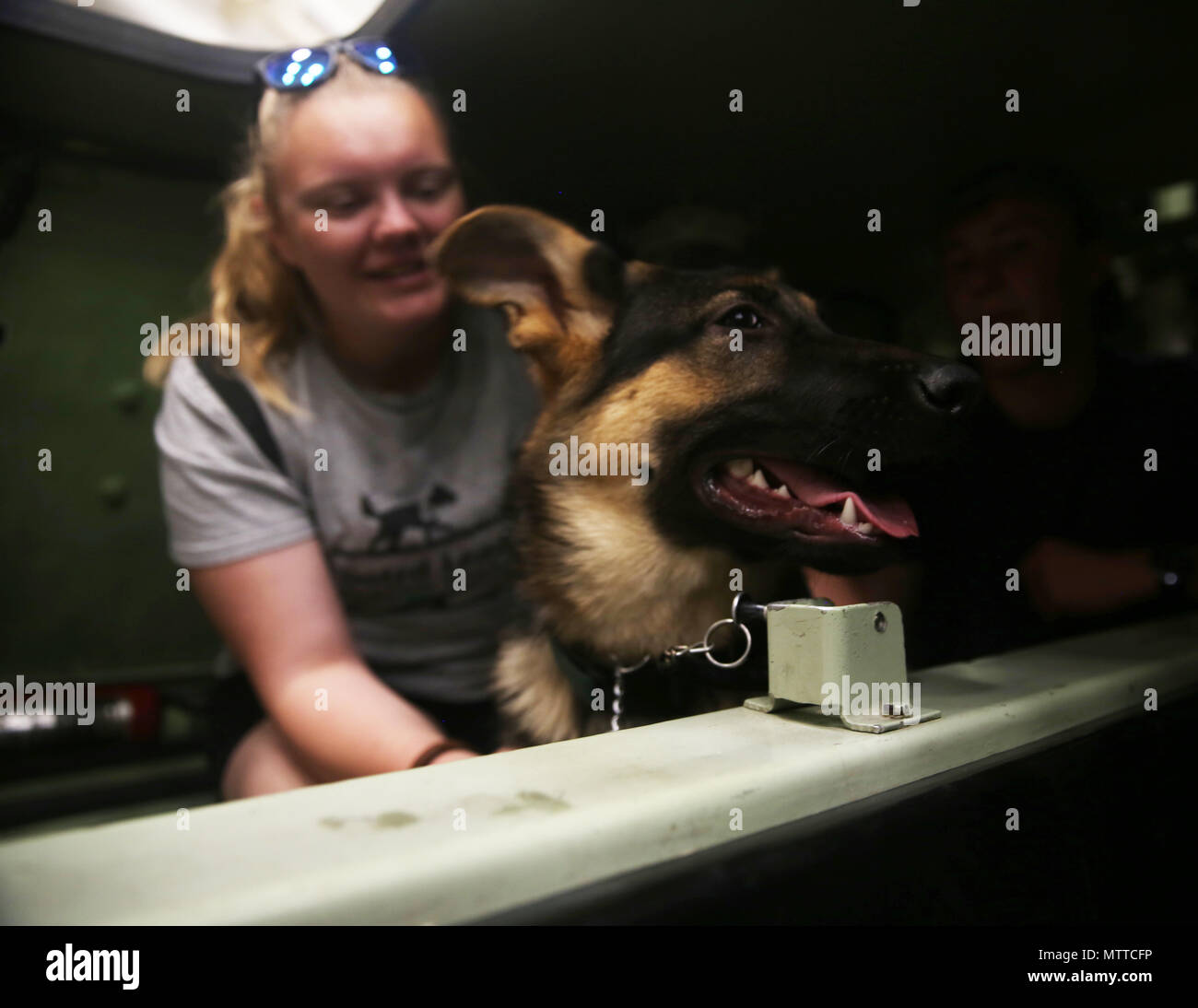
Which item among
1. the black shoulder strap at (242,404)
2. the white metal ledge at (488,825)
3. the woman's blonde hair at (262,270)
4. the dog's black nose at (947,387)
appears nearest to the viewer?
the white metal ledge at (488,825)

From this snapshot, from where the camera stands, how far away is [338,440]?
1230 millimetres

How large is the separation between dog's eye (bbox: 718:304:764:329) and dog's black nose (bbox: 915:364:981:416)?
26cm

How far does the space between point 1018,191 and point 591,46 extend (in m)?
0.66

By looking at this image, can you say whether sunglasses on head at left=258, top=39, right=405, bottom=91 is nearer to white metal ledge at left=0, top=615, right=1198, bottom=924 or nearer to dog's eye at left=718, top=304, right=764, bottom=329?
dog's eye at left=718, top=304, right=764, bottom=329

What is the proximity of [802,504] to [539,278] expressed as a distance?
481 mm

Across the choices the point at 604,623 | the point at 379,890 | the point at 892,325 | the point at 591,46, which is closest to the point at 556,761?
the point at 379,890

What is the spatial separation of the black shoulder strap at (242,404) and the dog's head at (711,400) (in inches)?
15.0

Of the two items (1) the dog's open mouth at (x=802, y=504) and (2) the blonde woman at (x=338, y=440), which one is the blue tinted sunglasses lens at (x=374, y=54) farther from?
(1) the dog's open mouth at (x=802, y=504)

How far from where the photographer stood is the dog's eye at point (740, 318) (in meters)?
1.12

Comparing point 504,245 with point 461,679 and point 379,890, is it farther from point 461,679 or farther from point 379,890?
point 379,890

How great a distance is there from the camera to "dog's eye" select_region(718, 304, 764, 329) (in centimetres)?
112

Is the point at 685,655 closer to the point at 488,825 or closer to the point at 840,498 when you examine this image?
the point at 840,498

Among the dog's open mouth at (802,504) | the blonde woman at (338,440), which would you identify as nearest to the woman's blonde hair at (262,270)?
the blonde woman at (338,440)

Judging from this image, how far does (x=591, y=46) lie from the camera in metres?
1.07
